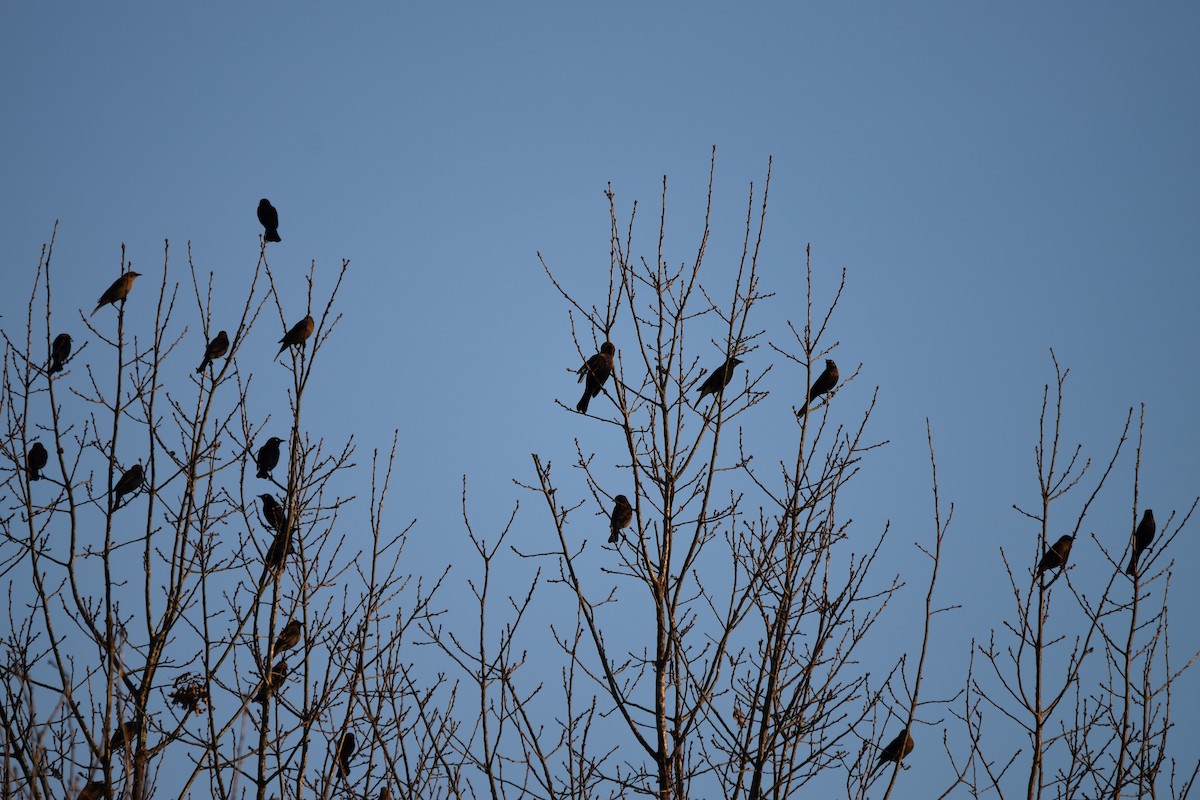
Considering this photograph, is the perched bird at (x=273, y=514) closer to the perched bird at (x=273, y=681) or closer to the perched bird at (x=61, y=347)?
the perched bird at (x=273, y=681)

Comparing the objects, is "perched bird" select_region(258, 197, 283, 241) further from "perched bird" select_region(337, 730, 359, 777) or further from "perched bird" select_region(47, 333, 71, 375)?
"perched bird" select_region(337, 730, 359, 777)

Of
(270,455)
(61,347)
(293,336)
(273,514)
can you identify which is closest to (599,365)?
(293,336)

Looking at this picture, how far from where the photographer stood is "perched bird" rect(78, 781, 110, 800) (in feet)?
12.2

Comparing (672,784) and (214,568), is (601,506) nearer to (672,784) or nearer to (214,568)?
(672,784)

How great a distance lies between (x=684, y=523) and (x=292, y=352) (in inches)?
72.0

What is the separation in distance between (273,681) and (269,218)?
599 centimetres

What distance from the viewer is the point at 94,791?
4980 millimetres

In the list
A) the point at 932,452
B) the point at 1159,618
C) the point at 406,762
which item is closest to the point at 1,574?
the point at 406,762

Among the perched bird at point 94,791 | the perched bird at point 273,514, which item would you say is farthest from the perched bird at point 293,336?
the perched bird at point 94,791

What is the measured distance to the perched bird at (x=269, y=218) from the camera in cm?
941

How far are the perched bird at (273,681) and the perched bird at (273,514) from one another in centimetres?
58

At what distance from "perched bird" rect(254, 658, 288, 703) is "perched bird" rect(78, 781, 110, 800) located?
2.04 ft

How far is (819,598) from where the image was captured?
4.30 m

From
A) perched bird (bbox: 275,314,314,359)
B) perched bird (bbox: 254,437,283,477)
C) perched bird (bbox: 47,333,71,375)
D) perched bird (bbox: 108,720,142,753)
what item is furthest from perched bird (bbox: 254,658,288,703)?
perched bird (bbox: 47,333,71,375)
